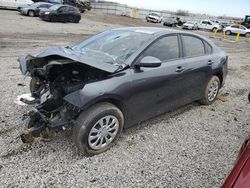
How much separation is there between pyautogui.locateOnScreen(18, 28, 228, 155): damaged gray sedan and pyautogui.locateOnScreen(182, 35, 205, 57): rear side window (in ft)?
0.07

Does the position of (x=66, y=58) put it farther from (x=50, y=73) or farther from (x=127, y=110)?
(x=127, y=110)

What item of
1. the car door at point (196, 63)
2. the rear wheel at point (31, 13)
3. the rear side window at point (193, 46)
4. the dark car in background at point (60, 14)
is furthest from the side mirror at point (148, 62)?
the rear wheel at point (31, 13)

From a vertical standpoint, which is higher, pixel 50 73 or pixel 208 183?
pixel 50 73

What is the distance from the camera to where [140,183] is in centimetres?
309

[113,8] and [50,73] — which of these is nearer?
[50,73]

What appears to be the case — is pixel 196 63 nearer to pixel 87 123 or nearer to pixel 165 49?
pixel 165 49

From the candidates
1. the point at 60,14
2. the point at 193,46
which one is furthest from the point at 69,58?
the point at 60,14

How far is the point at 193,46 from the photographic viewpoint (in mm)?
4961

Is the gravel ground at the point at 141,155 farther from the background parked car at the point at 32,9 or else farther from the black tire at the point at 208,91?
the background parked car at the point at 32,9

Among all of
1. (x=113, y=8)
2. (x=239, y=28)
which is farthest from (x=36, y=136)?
(x=113, y=8)

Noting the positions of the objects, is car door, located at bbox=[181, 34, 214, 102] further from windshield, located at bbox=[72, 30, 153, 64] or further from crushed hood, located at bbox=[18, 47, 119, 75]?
crushed hood, located at bbox=[18, 47, 119, 75]

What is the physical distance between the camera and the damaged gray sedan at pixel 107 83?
3303mm

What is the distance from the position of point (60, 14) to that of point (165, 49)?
20.4 metres

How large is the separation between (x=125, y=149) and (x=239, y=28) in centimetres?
3570
